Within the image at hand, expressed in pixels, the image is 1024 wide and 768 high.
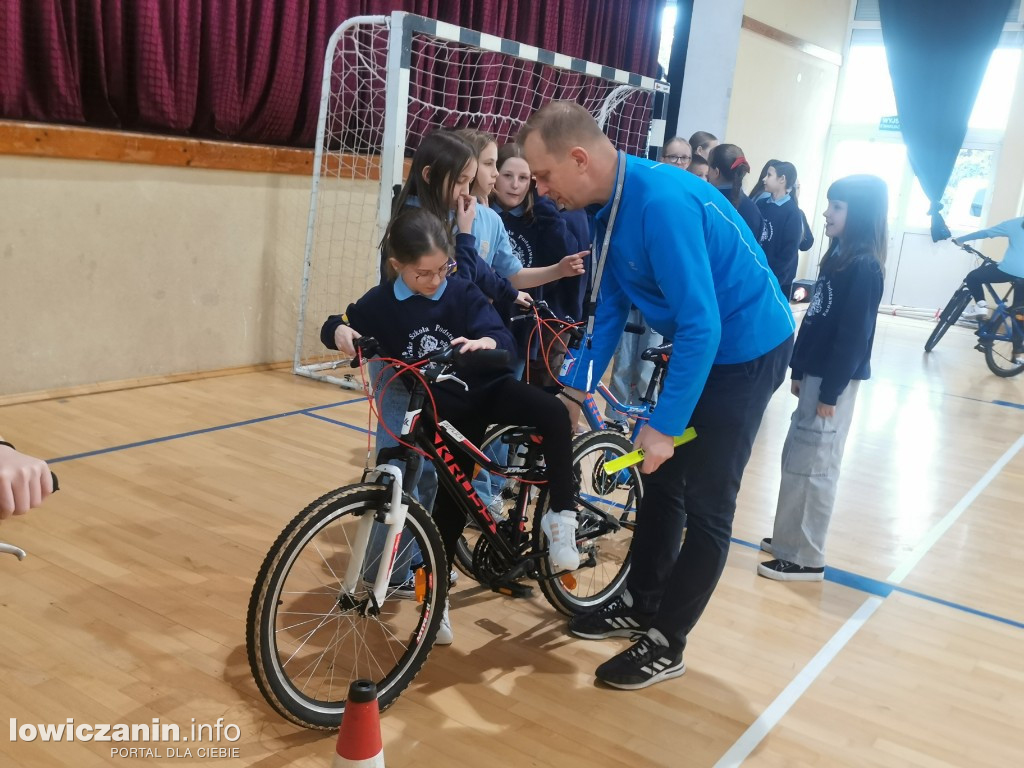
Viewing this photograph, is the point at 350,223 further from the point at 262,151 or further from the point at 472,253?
the point at 472,253

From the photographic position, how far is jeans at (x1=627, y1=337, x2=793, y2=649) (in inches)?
90.7

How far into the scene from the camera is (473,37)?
492 centimetres

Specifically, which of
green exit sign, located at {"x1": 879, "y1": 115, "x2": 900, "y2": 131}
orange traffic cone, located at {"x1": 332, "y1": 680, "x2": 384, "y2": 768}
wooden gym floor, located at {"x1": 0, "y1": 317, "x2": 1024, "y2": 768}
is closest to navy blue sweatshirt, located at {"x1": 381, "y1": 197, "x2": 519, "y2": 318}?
wooden gym floor, located at {"x1": 0, "y1": 317, "x2": 1024, "y2": 768}

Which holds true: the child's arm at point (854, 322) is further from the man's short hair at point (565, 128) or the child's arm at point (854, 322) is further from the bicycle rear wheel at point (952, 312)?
the bicycle rear wheel at point (952, 312)

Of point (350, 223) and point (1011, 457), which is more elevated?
point (350, 223)

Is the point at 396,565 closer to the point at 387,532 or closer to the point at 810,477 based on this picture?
the point at 387,532

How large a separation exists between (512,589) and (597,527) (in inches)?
11.6

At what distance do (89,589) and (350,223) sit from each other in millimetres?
3527

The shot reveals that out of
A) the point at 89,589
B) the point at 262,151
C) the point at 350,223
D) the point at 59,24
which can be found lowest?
the point at 89,589

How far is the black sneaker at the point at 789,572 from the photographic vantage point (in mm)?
3230

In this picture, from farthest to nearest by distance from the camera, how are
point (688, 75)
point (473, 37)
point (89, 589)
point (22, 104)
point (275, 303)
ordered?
point (688, 75)
point (275, 303)
point (473, 37)
point (22, 104)
point (89, 589)

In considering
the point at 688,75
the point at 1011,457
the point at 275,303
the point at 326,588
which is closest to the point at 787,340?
the point at 326,588

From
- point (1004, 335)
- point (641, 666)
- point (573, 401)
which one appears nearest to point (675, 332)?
point (573, 401)

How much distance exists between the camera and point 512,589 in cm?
266
